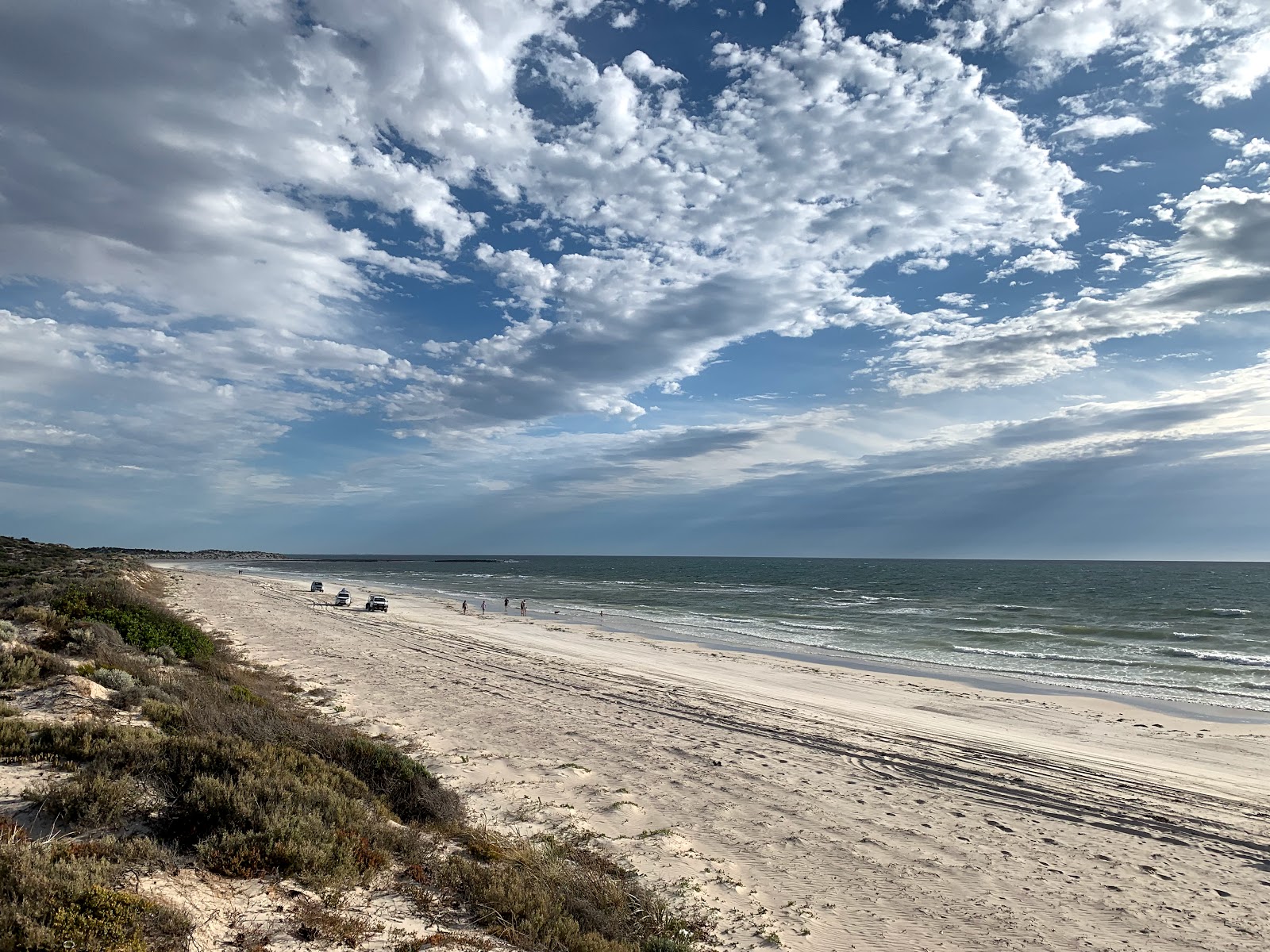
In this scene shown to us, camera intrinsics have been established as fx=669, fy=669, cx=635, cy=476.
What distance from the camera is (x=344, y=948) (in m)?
4.46

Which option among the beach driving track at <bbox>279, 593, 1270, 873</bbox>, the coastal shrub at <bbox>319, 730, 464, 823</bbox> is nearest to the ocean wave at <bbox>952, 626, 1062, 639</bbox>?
the beach driving track at <bbox>279, 593, 1270, 873</bbox>

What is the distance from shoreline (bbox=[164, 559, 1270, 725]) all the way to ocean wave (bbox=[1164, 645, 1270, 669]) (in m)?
8.25

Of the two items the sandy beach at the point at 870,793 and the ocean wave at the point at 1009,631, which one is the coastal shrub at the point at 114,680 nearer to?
the sandy beach at the point at 870,793

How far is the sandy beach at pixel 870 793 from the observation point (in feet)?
22.6

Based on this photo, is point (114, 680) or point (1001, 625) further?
point (1001, 625)

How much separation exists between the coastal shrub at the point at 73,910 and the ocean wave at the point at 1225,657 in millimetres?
33000

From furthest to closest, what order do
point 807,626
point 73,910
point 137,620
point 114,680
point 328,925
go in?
point 807,626 → point 137,620 → point 114,680 → point 328,925 → point 73,910

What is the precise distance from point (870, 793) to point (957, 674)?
16.1m

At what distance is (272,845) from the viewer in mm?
5328

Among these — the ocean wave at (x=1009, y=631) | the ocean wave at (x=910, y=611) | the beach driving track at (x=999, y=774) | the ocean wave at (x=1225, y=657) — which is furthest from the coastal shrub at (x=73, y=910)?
the ocean wave at (x=910, y=611)

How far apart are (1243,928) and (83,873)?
10.3 meters

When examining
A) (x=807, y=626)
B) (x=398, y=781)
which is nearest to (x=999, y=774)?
(x=398, y=781)

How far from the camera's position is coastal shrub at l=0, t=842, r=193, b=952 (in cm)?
362

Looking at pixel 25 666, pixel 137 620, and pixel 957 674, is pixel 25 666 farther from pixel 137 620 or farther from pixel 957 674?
pixel 957 674
